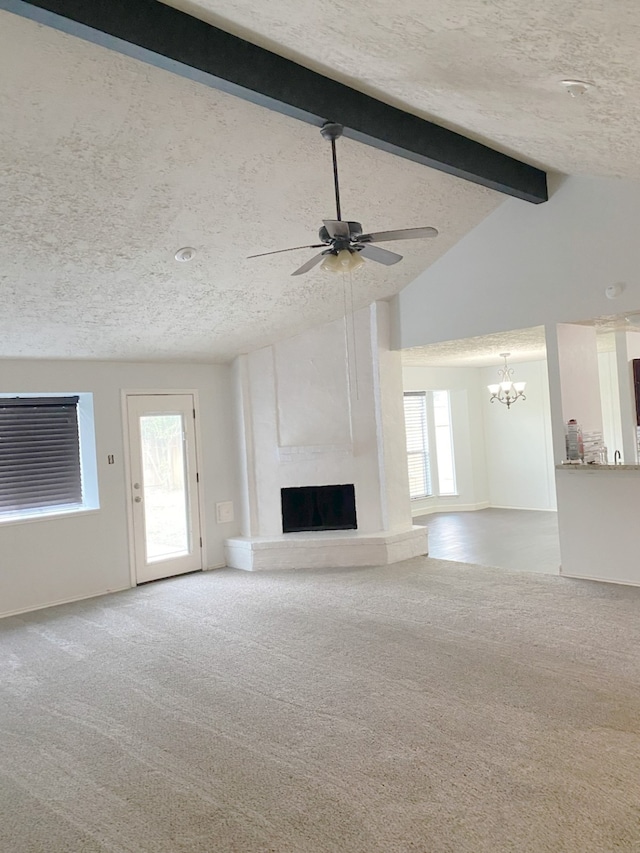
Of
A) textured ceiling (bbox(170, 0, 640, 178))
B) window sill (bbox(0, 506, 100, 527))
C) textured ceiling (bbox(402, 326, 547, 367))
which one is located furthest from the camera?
textured ceiling (bbox(402, 326, 547, 367))

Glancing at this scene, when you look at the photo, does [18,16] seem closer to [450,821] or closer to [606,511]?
[450,821]

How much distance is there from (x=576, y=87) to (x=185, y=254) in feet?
9.09

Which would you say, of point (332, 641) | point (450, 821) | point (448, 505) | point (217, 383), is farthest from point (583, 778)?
point (448, 505)

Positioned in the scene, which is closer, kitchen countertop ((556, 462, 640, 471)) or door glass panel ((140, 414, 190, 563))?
kitchen countertop ((556, 462, 640, 471))

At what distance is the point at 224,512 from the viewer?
288 inches

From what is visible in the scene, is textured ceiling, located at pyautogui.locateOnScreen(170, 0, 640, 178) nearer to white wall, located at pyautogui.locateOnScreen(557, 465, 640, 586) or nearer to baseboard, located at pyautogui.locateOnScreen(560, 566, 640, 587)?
white wall, located at pyautogui.locateOnScreen(557, 465, 640, 586)

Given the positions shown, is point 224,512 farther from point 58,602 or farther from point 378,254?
point 378,254

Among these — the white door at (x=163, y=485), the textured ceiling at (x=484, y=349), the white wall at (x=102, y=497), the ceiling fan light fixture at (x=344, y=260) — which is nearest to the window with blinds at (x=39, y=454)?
the white wall at (x=102, y=497)

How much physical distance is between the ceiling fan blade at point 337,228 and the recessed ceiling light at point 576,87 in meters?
1.23

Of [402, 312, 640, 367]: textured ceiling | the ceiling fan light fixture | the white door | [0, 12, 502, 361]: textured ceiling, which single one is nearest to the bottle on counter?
[402, 312, 640, 367]: textured ceiling

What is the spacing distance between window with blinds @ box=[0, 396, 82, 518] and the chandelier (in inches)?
220

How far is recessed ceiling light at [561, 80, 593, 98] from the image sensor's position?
318cm

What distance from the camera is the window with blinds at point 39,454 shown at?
6.01m

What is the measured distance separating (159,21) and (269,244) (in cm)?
209
